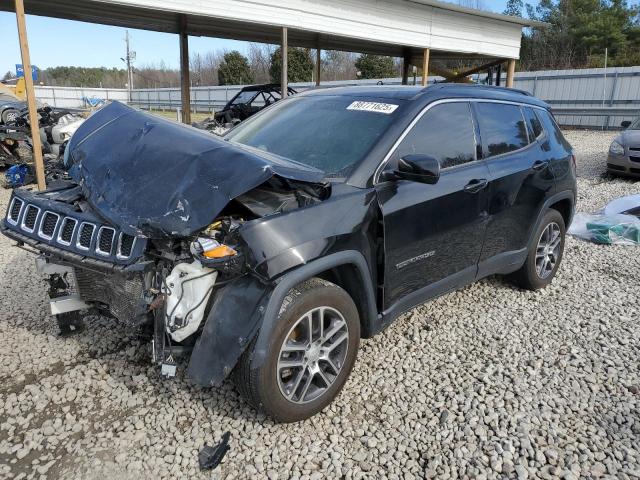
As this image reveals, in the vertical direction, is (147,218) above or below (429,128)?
below

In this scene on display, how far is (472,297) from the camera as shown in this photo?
459cm

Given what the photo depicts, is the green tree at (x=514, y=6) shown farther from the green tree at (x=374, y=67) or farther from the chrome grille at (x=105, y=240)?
the chrome grille at (x=105, y=240)

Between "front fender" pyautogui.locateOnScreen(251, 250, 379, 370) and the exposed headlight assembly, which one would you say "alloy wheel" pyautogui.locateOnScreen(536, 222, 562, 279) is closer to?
"front fender" pyautogui.locateOnScreen(251, 250, 379, 370)

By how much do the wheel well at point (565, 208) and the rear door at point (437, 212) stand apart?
154cm

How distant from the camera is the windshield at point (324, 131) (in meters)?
3.16

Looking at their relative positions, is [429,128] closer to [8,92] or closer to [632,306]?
[632,306]

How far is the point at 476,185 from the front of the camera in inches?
142

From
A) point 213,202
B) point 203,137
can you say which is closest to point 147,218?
point 213,202

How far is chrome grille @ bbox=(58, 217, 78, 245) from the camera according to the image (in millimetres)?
2715

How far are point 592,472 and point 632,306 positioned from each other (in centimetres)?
258

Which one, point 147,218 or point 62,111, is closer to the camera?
point 147,218

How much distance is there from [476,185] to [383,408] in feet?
5.71

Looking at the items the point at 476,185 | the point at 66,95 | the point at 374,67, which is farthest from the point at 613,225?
the point at 66,95

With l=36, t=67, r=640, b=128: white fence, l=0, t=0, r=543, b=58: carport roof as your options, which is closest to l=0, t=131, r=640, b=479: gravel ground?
l=0, t=0, r=543, b=58: carport roof
